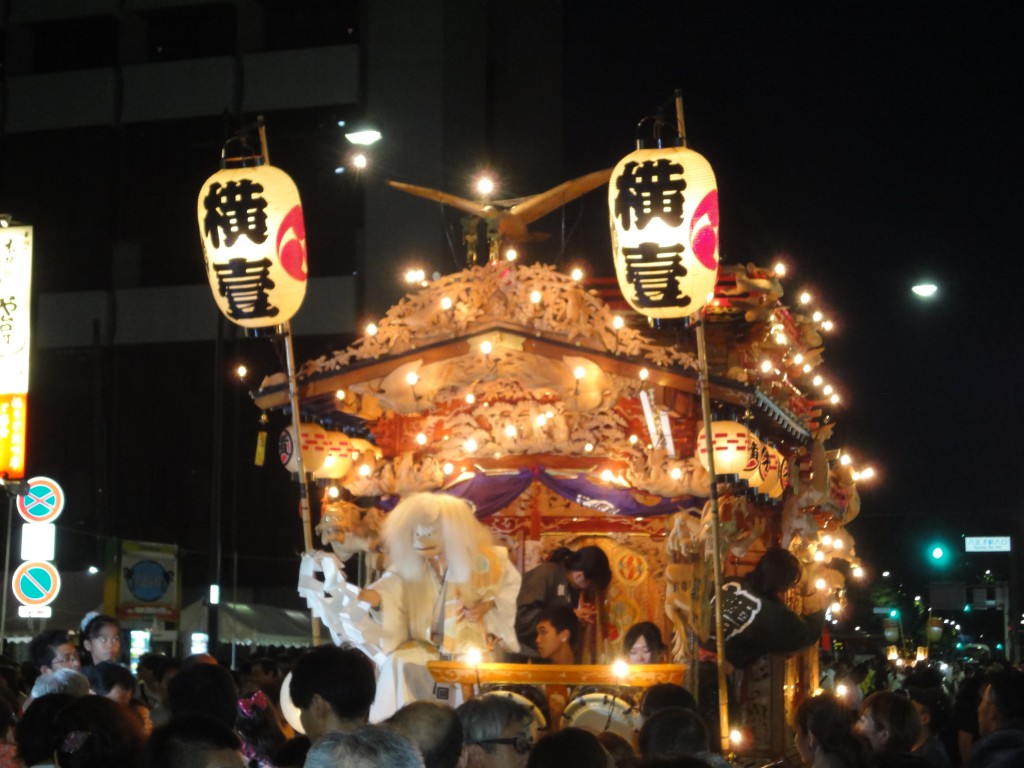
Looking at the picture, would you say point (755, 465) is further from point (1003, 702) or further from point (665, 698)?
point (1003, 702)

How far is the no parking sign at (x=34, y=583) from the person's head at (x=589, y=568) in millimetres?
6217

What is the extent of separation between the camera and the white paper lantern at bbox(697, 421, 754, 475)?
1290 centimetres

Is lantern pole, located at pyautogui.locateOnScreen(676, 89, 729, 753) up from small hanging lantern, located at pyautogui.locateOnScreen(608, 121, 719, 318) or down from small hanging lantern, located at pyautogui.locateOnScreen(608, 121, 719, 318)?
down

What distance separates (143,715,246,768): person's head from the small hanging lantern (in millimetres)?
7568

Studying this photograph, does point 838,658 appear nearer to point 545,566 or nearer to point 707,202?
point 545,566

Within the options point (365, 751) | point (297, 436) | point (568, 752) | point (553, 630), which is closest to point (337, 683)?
point (568, 752)

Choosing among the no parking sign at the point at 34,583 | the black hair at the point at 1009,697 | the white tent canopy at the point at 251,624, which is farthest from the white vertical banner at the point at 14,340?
the black hair at the point at 1009,697

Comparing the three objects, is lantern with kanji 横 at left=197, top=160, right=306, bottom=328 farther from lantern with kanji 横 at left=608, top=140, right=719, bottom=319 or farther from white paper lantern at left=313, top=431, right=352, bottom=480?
lantern with kanji 横 at left=608, top=140, right=719, bottom=319

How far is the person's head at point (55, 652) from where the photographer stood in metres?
8.67

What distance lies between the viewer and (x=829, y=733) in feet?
20.4

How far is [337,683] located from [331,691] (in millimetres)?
37

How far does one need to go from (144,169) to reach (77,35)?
334 centimetres

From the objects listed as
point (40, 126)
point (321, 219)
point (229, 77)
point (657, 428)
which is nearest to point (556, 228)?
point (321, 219)

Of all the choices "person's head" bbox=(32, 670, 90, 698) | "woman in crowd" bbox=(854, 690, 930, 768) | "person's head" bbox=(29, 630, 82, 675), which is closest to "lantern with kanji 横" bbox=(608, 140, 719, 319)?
"woman in crowd" bbox=(854, 690, 930, 768)
